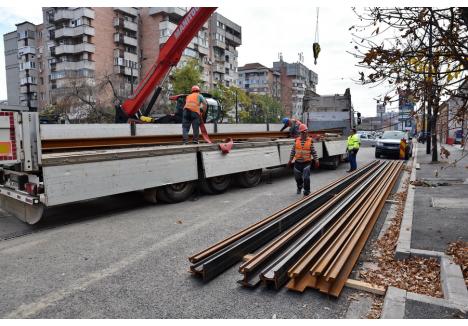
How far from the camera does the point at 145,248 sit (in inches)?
199

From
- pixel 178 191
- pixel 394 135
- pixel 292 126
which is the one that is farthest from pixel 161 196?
Result: pixel 394 135

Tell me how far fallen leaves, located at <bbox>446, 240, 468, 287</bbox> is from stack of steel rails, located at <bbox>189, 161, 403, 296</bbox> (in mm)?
1047

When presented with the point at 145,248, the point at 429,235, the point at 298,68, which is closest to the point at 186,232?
the point at 145,248

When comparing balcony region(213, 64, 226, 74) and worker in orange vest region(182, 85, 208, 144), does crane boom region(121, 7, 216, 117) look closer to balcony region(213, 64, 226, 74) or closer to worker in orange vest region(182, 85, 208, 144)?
worker in orange vest region(182, 85, 208, 144)

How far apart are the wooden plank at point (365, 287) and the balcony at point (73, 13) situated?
5666 centimetres

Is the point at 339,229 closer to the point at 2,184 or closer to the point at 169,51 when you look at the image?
the point at 2,184

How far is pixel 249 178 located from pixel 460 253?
6.52 metres

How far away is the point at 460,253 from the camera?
4336 mm

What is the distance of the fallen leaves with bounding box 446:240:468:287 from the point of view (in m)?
3.92

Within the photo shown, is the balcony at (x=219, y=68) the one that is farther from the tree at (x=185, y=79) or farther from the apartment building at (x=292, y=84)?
the apartment building at (x=292, y=84)

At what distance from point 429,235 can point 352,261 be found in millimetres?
1689

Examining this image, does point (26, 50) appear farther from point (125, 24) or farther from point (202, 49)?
point (202, 49)

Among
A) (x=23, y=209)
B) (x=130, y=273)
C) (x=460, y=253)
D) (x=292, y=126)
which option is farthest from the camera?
(x=292, y=126)

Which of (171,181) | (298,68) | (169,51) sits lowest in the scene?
(171,181)
